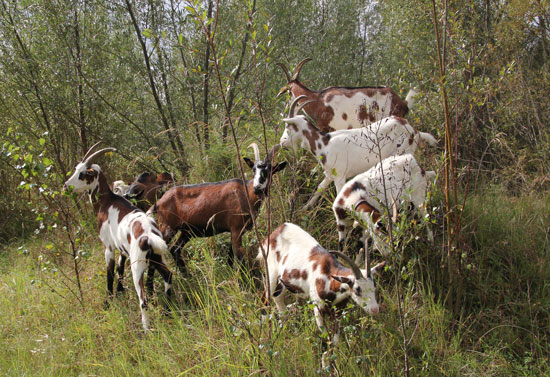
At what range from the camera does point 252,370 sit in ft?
12.0

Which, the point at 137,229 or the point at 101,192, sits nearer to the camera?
the point at 137,229

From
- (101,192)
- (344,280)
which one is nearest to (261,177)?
(344,280)

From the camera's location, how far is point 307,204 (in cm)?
566

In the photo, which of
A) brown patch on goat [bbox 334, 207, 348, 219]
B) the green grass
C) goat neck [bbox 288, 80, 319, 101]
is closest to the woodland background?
the green grass

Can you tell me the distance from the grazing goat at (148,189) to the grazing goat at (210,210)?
698 millimetres

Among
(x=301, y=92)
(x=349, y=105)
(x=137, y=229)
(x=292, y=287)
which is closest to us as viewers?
(x=292, y=287)

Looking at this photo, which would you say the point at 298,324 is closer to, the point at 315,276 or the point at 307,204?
the point at 315,276

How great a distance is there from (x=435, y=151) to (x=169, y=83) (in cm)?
430

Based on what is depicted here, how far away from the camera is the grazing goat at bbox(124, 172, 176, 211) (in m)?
6.34

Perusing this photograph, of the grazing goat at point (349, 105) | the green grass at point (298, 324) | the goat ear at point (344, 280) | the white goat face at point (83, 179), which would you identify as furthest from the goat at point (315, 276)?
the grazing goat at point (349, 105)

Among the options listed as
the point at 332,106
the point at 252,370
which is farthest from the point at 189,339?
the point at 332,106

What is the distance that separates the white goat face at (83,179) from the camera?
5.43 meters

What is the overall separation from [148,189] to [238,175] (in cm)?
120

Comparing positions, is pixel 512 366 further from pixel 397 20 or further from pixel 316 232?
pixel 397 20
